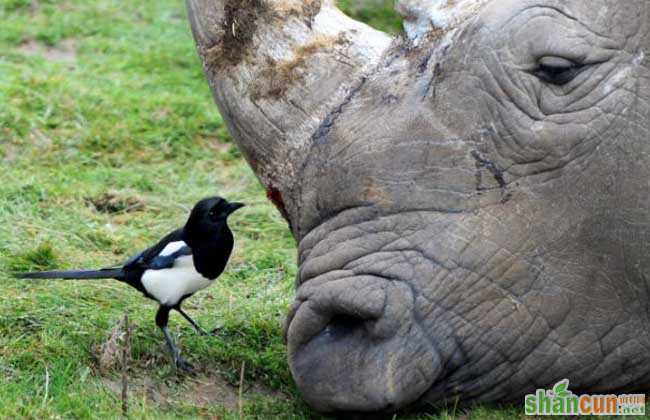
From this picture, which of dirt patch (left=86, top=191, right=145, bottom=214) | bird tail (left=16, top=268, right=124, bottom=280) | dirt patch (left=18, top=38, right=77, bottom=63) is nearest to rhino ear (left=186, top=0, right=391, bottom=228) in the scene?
bird tail (left=16, top=268, right=124, bottom=280)

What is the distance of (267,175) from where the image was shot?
14.5 ft

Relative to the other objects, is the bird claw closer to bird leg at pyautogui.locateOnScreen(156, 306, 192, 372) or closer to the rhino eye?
bird leg at pyautogui.locateOnScreen(156, 306, 192, 372)

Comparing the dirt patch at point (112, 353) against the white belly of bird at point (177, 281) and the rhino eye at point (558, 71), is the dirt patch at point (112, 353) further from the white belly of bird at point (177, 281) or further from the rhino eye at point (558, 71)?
the rhino eye at point (558, 71)

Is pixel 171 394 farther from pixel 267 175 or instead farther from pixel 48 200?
pixel 48 200

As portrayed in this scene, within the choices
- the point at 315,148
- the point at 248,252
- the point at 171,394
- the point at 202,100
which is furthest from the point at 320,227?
the point at 202,100

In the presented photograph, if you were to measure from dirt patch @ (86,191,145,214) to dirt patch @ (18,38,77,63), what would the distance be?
227 cm

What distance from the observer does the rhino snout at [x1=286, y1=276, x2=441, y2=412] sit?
403 centimetres

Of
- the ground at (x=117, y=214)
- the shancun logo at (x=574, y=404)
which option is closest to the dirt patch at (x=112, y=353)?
the ground at (x=117, y=214)

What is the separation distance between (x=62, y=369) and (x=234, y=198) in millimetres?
2704

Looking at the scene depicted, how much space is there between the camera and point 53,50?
368 inches

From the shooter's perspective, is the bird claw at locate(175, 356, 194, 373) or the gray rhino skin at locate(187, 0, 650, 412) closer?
the gray rhino skin at locate(187, 0, 650, 412)

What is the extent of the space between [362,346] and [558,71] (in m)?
0.99

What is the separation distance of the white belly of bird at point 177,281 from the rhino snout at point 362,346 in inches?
38.1

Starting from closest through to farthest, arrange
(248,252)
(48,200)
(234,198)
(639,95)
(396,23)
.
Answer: (639,95) → (248,252) → (48,200) → (234,198) → (396,23)
